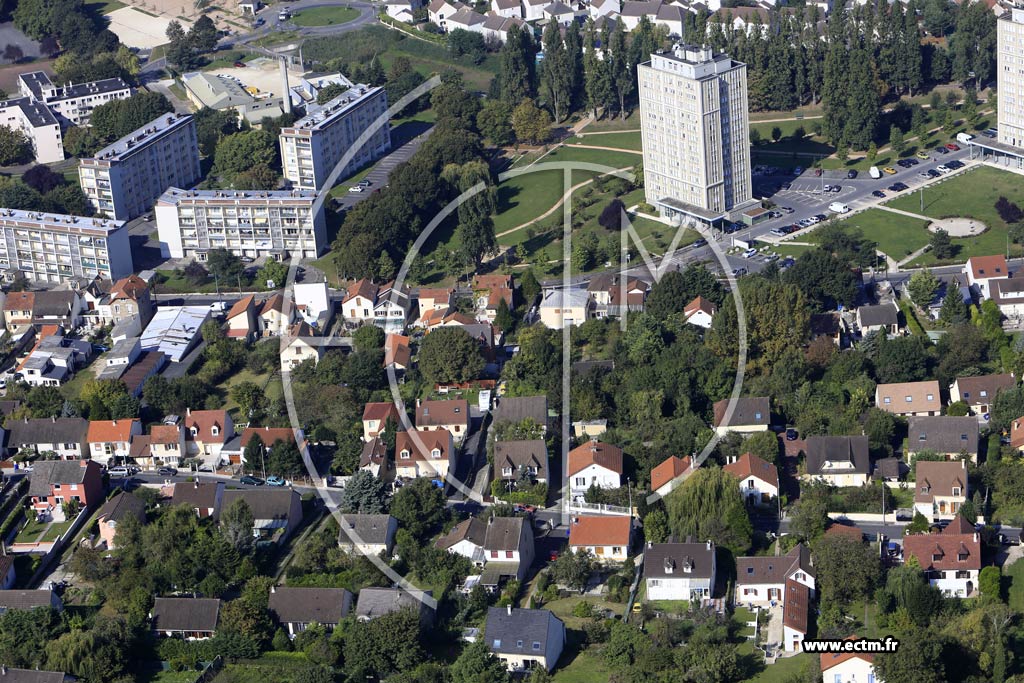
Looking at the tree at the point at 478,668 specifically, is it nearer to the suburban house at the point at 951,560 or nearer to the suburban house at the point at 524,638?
the suburban house at the point at 524,638

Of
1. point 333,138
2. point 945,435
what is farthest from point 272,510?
point 333,138

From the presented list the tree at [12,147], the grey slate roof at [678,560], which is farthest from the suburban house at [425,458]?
the tree at [12,147]

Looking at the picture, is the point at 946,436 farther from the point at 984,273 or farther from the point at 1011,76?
the point at 1011,76

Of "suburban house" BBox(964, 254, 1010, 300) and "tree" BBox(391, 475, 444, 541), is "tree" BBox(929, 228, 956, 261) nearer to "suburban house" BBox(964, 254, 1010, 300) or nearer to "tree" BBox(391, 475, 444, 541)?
"suburban house" BBox(964, 254, 1010, 300)

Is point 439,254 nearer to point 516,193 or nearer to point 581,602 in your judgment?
point 516,193

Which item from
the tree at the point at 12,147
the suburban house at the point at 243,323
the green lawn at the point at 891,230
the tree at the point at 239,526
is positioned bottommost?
the tree at the point at 239,526

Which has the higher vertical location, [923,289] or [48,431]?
[923,289]

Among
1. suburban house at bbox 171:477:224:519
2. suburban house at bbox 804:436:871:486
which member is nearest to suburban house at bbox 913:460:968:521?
suburban house at bbox 804:436:871:486
